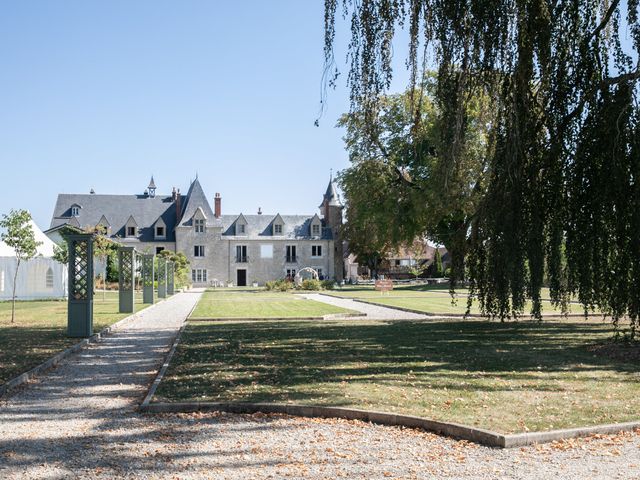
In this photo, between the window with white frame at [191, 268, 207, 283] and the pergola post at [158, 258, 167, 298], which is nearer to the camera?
the pergola post at [158, 258, 167, 298]

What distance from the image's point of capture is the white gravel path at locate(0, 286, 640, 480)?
185 inches

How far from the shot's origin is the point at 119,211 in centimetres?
6600

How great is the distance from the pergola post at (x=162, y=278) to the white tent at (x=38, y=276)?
4.93m

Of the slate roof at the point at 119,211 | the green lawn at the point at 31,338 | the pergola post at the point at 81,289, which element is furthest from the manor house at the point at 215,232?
the pergola post at the point at 81,289

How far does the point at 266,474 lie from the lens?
182 inches

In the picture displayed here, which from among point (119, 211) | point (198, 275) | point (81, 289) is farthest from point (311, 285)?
point (81, 289)

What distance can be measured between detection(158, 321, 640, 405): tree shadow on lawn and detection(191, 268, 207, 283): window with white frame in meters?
49.6

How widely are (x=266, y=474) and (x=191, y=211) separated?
61.6 m

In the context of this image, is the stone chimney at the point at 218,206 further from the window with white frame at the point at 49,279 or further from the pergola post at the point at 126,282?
the pergola post at the point at 126,282

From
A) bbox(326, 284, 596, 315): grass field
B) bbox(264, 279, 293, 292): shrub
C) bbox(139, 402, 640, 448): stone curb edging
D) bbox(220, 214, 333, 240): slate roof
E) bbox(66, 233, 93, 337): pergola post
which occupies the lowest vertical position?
bbox(326, 284, 596, 315): grass field

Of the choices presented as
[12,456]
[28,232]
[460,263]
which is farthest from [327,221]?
[12,456]

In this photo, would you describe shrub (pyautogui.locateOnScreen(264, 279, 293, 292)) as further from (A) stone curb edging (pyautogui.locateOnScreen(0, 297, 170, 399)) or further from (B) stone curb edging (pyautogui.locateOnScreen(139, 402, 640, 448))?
(B) stone curb edging (pyautogui.locateOnScreen(139, 402, 640, 448))

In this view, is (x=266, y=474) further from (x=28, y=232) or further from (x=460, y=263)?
(x=28, y=232)

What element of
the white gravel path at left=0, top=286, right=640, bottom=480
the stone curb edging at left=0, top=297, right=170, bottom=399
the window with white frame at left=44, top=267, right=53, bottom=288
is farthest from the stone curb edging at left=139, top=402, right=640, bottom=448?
the window with white frame at left=44, top=267, right=53, bottom=288
